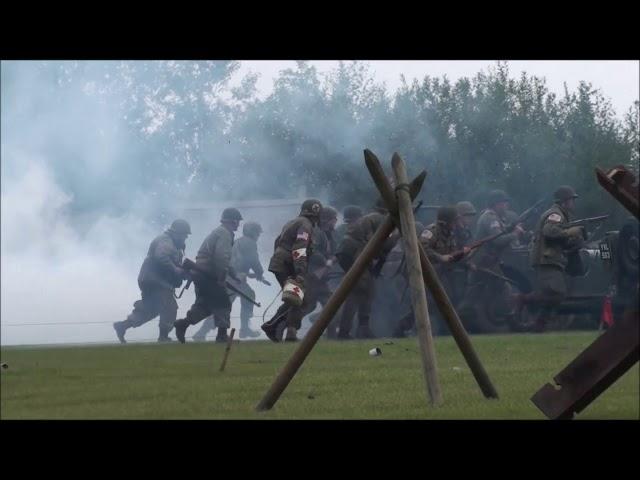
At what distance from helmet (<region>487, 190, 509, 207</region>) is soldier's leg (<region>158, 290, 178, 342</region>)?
4.65 metres

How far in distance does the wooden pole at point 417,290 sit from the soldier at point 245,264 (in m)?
11.4

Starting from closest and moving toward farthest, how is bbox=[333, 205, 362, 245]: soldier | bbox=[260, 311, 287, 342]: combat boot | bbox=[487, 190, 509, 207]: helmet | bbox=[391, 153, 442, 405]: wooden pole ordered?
bbox=[391, 153, 442, 405]: wooden pole, bbox=[260, 311, 287, 342]: combat boot, bbox=[333, 205, 362, 245]: soldier, bbox=[487, 190, 509, 207]: helmet

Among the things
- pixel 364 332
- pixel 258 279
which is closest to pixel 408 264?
pixel 364 332

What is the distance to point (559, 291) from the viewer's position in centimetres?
1659

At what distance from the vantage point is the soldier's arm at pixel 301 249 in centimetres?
1465

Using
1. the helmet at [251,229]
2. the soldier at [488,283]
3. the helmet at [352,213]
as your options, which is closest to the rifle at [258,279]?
the helmet at [251,229]

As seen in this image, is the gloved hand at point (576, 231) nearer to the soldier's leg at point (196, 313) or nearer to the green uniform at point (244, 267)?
the soldier's leg at point (196, 313)

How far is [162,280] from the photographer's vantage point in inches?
713

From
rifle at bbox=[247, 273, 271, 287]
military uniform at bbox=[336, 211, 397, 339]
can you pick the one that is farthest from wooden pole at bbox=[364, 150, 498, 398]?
rifle at bbox=[247, 273, 271, 287]

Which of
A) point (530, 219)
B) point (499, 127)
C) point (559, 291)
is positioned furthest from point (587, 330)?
point (499, 127)

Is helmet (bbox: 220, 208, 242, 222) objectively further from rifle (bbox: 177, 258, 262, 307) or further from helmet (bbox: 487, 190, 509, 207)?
helmet (bbox: 487, 190, 509, 207)

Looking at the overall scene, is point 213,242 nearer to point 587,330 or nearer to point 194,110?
point 194,110

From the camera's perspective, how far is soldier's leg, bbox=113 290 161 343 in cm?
1845

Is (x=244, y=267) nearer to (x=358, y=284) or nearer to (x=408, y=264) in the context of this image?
(x=358, y=284)
